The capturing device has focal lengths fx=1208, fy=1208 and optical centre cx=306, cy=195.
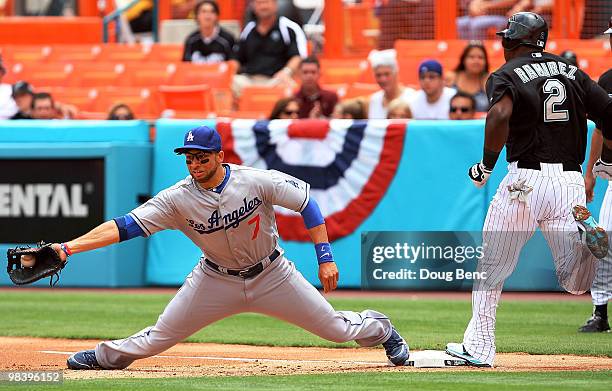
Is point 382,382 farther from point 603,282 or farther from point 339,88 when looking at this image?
point 339,88

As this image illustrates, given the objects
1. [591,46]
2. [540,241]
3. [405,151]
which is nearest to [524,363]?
[540,241]

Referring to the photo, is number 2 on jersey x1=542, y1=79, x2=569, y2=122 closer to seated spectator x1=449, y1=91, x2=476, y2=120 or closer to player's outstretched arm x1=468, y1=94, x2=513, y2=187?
player's outstretched arm x1=468, y1=94, x2=513, y2=187

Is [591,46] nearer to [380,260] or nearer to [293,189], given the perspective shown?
[380,260]

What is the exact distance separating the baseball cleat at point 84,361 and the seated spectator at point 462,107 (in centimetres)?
580

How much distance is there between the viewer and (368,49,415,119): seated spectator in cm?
1306

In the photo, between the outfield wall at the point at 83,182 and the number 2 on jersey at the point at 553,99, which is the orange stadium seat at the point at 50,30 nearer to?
the outfield wall at the point at 83,182

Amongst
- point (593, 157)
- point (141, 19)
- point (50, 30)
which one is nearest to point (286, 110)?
point (593, 157)

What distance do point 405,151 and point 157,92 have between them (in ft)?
15.3

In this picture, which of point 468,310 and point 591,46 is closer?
point 468,310

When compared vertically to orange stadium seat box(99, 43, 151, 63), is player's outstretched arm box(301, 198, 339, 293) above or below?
below

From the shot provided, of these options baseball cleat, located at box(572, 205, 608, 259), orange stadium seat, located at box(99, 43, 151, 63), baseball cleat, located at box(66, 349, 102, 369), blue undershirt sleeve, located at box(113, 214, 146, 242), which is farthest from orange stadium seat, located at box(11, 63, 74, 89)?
baseball cleat, located at box(572, 205, 608, 259)

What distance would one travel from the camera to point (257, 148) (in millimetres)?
12289

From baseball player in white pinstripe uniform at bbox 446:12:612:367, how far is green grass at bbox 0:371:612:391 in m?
0.47

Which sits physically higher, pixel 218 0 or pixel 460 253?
pixel 218 0
